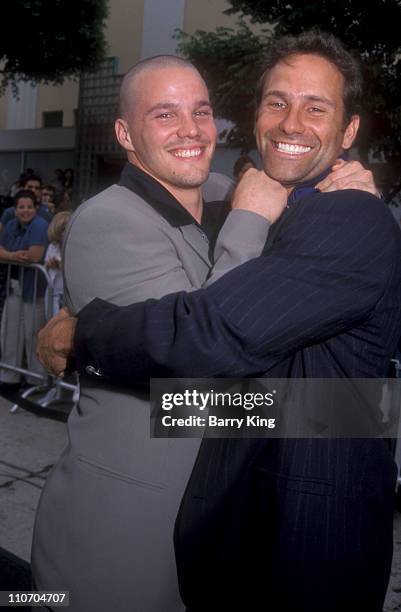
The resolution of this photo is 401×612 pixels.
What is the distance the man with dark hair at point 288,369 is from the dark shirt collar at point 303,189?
0.13 metres

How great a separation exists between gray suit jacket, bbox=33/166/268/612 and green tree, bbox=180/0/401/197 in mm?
8410

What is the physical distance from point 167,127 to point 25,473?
3.23 metres

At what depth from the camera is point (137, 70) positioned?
6.06 ft

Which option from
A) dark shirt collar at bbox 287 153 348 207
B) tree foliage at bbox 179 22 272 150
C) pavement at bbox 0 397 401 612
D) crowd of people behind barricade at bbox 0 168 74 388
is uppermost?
tree foliage at bbox 179 22 272 150

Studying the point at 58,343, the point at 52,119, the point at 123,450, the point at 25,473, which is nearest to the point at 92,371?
the point at 123,450

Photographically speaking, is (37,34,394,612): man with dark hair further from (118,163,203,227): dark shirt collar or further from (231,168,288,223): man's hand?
(118,163,203,227): dark shirt collar

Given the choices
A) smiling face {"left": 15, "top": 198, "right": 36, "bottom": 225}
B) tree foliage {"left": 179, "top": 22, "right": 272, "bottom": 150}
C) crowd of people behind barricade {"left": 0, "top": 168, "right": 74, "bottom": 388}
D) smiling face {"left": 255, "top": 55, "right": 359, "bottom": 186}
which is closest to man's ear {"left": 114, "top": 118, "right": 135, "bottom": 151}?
smiling face {"left": 255, "top": 55, "right": 359, "bottom": 186}

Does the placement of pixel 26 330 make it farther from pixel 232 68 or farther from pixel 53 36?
pixel 53 36

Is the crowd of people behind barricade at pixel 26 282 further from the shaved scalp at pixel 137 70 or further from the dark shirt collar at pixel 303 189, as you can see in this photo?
the dark shirt collar at pixel 303 189

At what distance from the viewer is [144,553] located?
154cm

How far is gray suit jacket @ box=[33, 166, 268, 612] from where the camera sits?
4.94 feet

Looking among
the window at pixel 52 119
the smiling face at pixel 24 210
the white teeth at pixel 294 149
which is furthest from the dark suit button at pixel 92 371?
the window at pixel 52 119

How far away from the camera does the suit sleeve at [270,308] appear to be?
132cm

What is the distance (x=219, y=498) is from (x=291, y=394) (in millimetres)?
263
